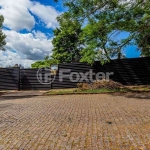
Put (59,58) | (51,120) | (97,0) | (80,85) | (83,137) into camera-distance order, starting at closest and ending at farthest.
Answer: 1. (83,137)
2. (51,120)
3. (97,0)
4. (80,85)
5. (59,58)

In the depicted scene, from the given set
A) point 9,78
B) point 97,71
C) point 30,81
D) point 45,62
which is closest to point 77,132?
point 97,71

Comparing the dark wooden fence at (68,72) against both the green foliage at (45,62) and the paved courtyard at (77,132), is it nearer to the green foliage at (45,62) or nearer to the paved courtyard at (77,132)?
the paved courtyard at (77,132)

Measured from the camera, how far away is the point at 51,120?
508cm

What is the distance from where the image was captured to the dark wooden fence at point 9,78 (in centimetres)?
1395

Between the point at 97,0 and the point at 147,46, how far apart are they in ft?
18.6

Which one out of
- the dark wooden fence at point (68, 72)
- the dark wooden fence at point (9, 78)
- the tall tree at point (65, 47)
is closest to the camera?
the dark wooden fence at point (68, 72)

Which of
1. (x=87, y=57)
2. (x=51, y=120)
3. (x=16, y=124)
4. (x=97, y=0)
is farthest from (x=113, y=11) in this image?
(x=16, y=124)

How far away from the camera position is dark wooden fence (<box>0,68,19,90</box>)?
549 inches

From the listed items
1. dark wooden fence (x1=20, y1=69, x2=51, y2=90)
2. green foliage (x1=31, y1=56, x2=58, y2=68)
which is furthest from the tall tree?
dark wooden fence (x1=20, y1=69, x2=51, y2=90)

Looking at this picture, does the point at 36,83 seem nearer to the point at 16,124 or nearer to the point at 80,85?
the point at 80,85

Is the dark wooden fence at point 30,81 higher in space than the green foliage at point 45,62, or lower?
lower

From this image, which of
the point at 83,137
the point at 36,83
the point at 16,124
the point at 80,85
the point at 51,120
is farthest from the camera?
the point at 36,83

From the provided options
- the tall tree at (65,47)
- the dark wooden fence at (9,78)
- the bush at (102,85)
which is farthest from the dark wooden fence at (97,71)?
the tall tree at (65,47)

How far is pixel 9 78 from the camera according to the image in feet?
46.3
